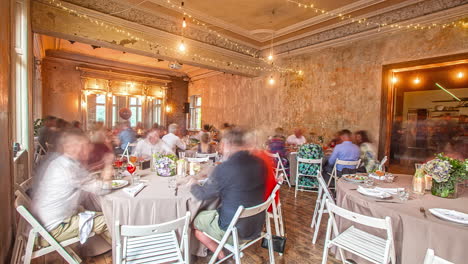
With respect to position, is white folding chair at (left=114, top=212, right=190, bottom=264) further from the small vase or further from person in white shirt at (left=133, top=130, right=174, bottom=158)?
the small vase

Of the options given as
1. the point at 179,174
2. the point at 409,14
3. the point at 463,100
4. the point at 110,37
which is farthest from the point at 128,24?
the point at 463,100

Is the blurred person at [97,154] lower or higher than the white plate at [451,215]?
higher

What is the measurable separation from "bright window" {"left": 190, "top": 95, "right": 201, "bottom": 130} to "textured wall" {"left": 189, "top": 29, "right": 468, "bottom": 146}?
13.2 feet

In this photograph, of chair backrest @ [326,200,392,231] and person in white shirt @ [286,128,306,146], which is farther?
person in white shirt @ [286,128,306,146]

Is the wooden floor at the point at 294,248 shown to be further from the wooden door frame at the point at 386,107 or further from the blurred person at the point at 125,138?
the blurred person at the point at 125,138

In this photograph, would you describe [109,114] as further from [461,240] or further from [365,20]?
[461,240]

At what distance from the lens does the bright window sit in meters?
13.0

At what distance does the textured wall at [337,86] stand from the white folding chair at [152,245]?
564 centimetres

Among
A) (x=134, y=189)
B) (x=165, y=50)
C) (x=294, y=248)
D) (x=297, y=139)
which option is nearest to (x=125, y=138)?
(x=165, y=50)

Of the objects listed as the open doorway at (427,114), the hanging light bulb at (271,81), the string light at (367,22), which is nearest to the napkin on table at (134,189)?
the string light at (367,22)

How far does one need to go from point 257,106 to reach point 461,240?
7.69m

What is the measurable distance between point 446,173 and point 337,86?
479 centimetres

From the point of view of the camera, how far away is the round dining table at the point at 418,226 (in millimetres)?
1645

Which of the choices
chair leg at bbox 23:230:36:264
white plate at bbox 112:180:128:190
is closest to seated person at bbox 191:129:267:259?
white plate at bbox 112:180:128:190
